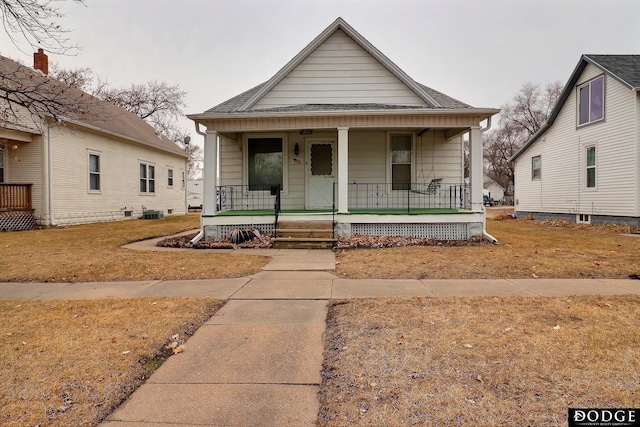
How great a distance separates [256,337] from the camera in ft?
11.3

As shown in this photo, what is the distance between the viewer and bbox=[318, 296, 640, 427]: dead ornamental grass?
86.4 inches

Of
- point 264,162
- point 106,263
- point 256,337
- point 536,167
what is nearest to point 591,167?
point 536,167

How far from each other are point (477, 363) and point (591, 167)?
1645 cm

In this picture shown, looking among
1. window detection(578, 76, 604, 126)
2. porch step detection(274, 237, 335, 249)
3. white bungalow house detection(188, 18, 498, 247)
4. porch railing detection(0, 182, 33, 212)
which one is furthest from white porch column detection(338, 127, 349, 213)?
porch railing detection(0, 182, 33, 212)

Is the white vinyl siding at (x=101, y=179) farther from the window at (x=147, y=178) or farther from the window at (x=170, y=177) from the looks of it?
the window at (x=170, y=177)

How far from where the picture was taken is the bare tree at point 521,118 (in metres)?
43.5

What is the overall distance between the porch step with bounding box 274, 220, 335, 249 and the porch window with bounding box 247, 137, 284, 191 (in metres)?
2.45

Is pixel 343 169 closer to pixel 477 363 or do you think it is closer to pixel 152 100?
pixel 477 363

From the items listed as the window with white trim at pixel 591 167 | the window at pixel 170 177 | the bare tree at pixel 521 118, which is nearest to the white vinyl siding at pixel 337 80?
the window with white trim at pixel 591 167

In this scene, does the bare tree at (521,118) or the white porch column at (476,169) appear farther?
the bare tree at (521,118)

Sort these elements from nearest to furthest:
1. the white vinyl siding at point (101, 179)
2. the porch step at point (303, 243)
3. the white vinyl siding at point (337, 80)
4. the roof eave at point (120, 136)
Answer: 1. the porch step at point (303, 243)
2. the white vinyl siding at point (337, 80)
3. the white vinyl siding at point (101, 179)
4. the roof eave at point (120, 136)

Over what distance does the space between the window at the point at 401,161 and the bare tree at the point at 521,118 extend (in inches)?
1540

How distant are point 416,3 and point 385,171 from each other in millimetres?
8043

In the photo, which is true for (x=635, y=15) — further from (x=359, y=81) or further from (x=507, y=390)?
(x=507, y=390)
